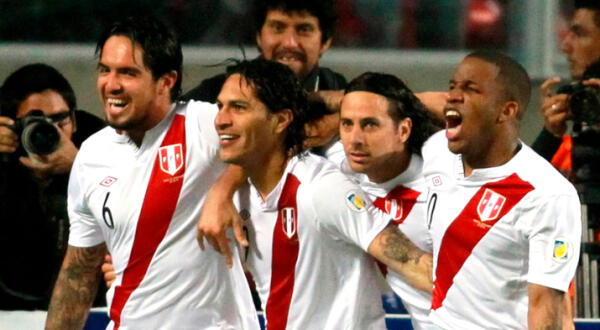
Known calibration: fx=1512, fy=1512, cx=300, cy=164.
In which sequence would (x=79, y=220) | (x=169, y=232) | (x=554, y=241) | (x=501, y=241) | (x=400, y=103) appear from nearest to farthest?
(x=554, y=241), (x=501, y=241), (x=169, y=232), (x=400, y=103), (x=79, y=220)

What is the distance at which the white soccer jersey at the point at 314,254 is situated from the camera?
4.66 metres

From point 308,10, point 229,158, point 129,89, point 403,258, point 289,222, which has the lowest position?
point 403,258

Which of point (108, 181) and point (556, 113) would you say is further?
point (556, 113)

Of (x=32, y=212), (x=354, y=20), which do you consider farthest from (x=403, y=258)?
(x=354, y=20)

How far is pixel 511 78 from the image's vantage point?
4438 mm

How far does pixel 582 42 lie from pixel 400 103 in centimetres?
127

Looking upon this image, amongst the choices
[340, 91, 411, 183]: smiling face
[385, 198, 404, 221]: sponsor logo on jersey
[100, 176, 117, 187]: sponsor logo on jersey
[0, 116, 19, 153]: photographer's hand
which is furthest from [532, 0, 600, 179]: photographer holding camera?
[0, 116, 19, 153]: photographer's hand

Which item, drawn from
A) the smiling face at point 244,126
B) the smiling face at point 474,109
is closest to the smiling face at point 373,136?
the smiling face at point 244,126

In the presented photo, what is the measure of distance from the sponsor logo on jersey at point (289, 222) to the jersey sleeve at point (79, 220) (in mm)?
734

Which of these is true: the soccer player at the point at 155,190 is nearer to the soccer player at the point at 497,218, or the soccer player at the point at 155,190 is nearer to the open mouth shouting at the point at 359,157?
the open mouth shouting at the point at 359,157

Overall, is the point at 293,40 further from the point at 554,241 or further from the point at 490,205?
the point at 554,241

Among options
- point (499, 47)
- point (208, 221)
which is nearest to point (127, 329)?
point (208, 221)

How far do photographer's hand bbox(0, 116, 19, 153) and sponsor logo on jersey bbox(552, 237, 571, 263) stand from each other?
8.06 ft

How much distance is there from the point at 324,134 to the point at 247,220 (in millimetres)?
586
